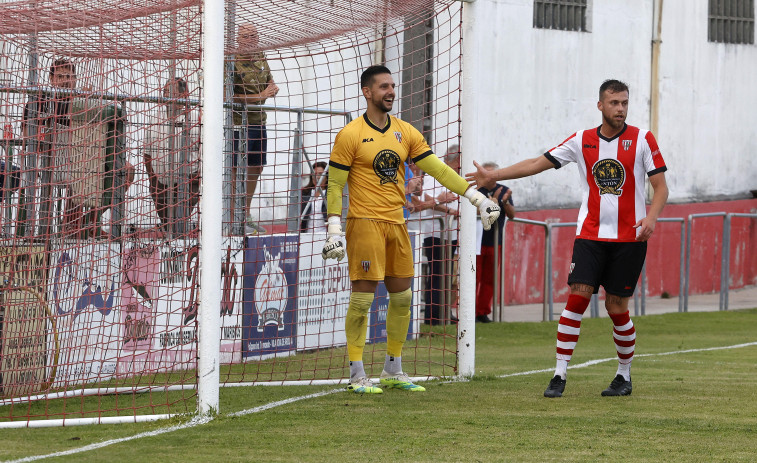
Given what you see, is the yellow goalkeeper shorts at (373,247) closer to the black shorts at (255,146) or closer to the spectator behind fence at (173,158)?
the spectator behind fence at (173,158)

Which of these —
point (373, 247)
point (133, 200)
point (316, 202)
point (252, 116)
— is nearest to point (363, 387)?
point (373, 247)

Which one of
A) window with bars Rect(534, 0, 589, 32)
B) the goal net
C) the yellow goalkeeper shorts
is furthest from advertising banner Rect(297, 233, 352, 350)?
window with bars Rect(534, 0, 589, 32)

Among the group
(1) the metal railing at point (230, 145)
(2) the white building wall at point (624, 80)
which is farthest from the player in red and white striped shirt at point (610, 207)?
(2) the white building wall at point (624, 80)

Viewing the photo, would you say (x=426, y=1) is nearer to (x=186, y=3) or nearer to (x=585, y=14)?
(x=186, y=3)

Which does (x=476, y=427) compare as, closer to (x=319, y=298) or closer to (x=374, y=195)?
(x=374, y=195)

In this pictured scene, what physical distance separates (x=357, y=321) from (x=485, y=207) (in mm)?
1234

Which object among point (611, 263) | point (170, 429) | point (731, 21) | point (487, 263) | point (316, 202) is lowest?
point (170, 429)

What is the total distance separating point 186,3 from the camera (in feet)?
23.7

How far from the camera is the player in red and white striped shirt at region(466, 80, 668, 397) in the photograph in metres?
7.31

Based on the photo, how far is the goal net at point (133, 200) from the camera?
7.64 metres

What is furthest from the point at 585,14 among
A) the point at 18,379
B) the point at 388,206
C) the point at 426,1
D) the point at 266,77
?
the point at 18,379

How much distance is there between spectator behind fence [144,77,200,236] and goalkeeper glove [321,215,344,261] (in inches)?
38.9

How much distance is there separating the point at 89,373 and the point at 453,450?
3757 mm

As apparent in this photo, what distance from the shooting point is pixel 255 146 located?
10500 millimetres
